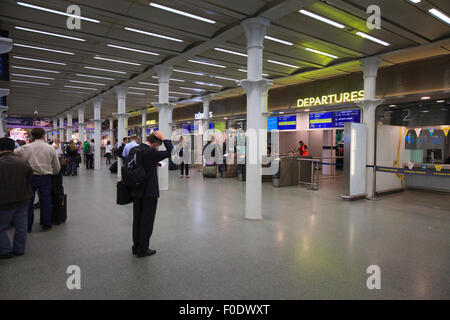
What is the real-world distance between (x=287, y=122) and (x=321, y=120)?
2.00 m

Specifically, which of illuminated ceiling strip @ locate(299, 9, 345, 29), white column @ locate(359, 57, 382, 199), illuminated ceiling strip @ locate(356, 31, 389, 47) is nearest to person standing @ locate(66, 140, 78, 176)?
illuminated ceiling strip @ locate(299, 9, 345, 29)

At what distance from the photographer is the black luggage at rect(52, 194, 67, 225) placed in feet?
17.7

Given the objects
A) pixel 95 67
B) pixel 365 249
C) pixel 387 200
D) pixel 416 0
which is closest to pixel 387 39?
pixel 416 0

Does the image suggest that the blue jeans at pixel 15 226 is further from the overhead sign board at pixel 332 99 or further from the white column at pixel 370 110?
the overhead sign board at pixel 332 99

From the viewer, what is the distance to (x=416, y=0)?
17.8 feet

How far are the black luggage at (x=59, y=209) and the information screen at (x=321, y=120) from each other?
34.9ft

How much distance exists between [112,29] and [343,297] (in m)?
6.98

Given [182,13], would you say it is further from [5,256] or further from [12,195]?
[5,256]

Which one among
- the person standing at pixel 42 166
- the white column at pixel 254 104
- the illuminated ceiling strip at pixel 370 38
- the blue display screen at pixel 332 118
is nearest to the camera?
the person standing at pixel 42 166

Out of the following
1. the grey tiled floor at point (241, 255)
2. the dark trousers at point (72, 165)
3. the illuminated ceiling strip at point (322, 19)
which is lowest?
the grey tiled floor at point (241, 255)

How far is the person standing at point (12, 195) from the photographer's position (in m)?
3.66

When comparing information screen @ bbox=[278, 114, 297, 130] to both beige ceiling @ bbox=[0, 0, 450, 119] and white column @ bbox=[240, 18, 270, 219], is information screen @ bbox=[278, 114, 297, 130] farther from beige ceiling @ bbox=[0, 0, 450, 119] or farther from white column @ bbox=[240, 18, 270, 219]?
white column @ bbox=[240, 18, 270, 219]

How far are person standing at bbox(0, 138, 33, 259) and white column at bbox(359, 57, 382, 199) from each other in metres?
8.25

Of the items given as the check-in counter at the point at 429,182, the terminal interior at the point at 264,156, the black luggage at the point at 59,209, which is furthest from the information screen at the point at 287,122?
the black luggage at the point at 59,209
